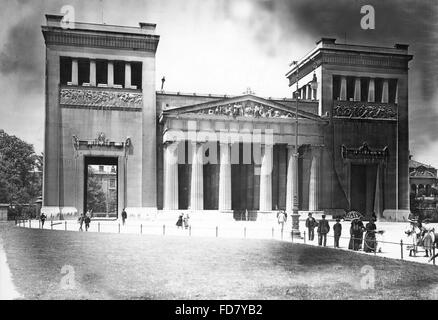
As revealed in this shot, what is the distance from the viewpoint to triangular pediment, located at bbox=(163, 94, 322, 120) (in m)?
54.2

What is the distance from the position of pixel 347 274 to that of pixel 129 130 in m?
40.4

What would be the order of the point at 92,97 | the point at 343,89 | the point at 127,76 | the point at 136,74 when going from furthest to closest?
the point at 343,89
the point at 136,74
the point at 127,76
the point at 92,97

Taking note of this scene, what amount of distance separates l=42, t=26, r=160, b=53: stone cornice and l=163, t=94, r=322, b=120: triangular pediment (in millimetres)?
8665

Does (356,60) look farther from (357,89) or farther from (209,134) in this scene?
(209,134)

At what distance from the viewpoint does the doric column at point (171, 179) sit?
54.7 metres

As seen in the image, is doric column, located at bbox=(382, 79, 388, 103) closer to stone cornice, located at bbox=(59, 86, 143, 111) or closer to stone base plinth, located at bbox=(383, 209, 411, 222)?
stone base plinth, located at bbox=(383, 209, 411, 222)

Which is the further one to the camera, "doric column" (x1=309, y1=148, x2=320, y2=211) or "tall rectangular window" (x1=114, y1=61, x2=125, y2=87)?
"tall rectangular window" (x1=114, y1=61, x2=125, y2=87)

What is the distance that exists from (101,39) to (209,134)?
15246mm

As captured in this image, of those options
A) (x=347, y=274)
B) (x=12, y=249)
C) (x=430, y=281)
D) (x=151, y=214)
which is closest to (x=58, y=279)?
(x=12, y=249)

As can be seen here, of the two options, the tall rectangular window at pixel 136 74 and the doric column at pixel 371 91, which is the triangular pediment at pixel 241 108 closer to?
the tall rectangular window at pixel 136 74

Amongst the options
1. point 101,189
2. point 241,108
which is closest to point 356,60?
point 241,108

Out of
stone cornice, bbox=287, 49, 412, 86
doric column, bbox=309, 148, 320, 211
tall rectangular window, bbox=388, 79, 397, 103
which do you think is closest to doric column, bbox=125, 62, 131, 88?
stone cornice, bbox=287, 49, 412, 86

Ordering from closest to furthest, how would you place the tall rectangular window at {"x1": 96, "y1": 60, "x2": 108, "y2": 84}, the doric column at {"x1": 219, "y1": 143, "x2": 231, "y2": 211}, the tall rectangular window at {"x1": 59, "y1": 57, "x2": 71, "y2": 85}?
the doric column at {"x1": 219, "y1": 143, "x2": 231, "y2": 211}
the tall rectangular window at {"x1": 59, "y1": 57, "x2": 71, "y2": 85}
the tall rectangular window at {"x1": 96, "y1": 60, "x2": 108, "y2": 84}

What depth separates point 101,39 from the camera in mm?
55219
